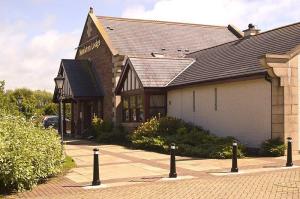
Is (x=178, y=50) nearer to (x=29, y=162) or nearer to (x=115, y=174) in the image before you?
(x=115, y=174)

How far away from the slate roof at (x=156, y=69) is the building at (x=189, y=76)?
0.06 metres

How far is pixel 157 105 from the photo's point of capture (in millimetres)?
25891

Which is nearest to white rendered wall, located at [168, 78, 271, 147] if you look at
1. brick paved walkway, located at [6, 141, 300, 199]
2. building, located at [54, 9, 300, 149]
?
building, located at [54, 9, 300, 149]

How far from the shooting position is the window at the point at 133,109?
26094 mm

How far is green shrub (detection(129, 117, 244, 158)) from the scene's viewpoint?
58.5 feet

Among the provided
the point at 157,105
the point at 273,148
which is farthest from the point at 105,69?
the point at 273,148

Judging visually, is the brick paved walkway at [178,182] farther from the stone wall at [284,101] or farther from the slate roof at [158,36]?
the slate roof at [158,36]

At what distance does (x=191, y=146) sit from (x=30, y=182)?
9.49 meters

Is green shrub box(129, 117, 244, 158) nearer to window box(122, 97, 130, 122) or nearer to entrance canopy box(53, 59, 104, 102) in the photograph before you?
window box(122, 97, 130, 122)

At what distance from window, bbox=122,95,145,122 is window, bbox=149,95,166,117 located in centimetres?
59

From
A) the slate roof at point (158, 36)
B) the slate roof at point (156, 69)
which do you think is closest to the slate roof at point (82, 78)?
the slate roof at point (158, 36)

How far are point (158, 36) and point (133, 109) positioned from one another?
840cm

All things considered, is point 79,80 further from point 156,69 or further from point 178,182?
point 178,182

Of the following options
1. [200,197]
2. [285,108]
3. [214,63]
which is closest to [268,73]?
[285,108]
